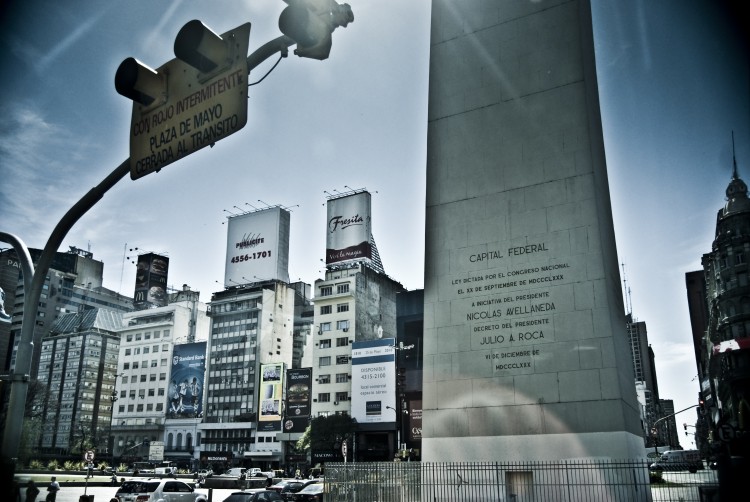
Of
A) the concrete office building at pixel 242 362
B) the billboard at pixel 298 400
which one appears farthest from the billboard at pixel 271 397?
the billboard at pixel 298 400

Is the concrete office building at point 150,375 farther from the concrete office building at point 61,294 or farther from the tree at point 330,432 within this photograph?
the tree at point 330,432

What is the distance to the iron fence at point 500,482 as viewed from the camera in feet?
52.5

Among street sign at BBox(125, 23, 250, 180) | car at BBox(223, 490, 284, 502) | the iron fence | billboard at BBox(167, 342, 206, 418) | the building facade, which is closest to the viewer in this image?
street sign at BBox(125, 23, 250, 180)

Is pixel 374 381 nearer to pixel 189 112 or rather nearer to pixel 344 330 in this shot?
pixel 344 330

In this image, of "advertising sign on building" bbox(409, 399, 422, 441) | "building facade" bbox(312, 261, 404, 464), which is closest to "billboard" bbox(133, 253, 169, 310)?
"building facade" bbox(312, 261, 404, 464)

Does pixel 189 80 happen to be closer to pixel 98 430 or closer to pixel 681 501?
pixel 681 501

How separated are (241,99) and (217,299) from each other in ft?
375

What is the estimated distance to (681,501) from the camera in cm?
1666

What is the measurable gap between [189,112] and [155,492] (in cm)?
2329

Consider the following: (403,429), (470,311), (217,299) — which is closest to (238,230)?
(217,299)

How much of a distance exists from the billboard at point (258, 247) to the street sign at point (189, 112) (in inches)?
3934

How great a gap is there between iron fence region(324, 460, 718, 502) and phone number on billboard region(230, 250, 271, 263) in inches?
3515

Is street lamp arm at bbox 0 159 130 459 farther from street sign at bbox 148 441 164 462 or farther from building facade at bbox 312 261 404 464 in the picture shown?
street sign at bbox 148 441 164 462

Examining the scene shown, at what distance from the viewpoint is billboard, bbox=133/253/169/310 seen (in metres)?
131
